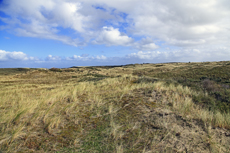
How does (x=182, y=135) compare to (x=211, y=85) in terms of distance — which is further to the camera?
(x=211, y=85)

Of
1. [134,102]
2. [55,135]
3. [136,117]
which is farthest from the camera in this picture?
[134,102]

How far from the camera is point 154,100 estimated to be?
5.78 m

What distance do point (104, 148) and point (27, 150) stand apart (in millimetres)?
1703

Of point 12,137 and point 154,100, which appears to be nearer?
point 12,137

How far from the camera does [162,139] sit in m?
3.26

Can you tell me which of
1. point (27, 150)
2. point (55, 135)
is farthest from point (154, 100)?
point (27, 150)

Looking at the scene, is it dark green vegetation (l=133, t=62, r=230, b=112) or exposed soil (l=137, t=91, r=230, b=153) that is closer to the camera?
exposed soil (l=137, t=91, r=230, b=153)

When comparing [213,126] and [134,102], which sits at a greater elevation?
[134,102]

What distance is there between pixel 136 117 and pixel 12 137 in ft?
11.0

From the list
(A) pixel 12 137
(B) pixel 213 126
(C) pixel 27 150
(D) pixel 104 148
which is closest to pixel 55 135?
(C) pixel 27 150

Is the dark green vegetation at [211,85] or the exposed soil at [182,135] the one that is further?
the dark green vegetation at [211,85]

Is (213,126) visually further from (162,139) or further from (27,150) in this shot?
→ (27,150)

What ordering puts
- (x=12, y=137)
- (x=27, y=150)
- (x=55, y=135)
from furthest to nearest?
(x=55, y=135)
(x=12, y=137)
(x=27, y=150)

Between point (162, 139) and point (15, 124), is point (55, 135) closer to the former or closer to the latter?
point (15, 124)
